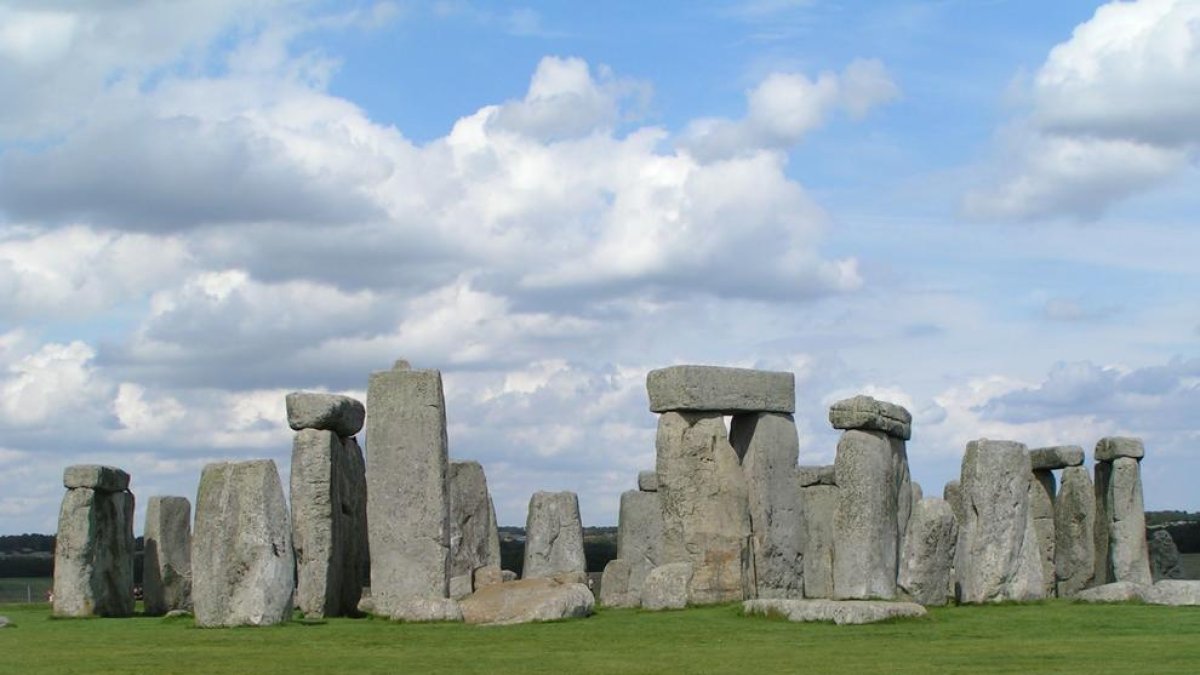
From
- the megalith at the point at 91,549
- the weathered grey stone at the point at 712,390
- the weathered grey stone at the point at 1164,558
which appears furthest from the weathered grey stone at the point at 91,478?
the weathered grey stone at the point at 1164,558

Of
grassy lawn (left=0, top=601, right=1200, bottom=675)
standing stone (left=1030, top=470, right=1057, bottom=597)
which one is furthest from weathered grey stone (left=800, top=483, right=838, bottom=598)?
grassy lawn (left=0, top=601, right=1200, bottom=675)

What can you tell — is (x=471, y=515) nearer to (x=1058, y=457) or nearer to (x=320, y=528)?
(x=320, y=528)

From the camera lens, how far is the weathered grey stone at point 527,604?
1811 cm

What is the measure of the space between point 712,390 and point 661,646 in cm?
713

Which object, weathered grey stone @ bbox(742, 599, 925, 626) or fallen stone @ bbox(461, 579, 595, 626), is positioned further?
fallen stone @ bbox(461, 579, 595, 626)

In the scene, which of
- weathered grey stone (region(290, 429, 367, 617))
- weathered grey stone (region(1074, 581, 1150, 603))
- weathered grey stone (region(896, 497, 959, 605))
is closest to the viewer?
weathered grey stone (region(896, 497, 959, 605))

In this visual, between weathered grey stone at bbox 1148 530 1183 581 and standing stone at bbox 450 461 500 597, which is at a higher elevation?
standing stone at bbox 450 461 500 597

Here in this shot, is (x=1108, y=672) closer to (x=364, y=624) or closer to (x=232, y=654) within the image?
(x=232, y=654)

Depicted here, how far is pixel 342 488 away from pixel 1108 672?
1113 cm

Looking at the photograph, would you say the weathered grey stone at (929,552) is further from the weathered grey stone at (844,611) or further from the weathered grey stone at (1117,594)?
the weathered grey stone at (844,611)

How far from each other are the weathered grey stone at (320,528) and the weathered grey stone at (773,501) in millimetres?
5110

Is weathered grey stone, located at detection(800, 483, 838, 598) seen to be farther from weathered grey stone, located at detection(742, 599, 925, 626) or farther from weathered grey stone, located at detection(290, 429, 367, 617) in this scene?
weathered grey stone, located at detection(290, 429, 367, 617)

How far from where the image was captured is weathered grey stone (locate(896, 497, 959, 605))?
19.7 metres

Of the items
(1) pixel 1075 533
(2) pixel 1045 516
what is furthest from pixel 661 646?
(1) pixel 1075 533
